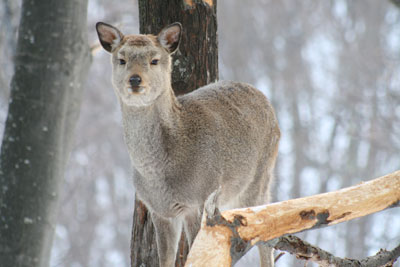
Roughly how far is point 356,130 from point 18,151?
39.6 ft

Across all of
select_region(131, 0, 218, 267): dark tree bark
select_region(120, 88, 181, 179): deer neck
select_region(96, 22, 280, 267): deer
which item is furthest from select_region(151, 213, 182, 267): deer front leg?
select_region(131, 0, 218, 267): dark tree bark

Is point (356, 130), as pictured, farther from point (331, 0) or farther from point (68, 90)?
point (68, 90)

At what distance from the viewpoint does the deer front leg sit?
5.63 meters

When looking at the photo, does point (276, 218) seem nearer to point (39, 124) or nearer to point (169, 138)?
point (169, 138)

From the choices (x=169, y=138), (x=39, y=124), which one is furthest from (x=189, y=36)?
(x=39, y=124)

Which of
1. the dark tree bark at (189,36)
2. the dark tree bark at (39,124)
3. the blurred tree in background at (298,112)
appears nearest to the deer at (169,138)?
the dark tree bark at (189,36)

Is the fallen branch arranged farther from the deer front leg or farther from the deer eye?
the deer eye

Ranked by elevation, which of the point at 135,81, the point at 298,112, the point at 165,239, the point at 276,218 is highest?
the point at 135,81

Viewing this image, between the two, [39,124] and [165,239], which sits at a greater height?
[39,124]

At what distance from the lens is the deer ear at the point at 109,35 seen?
5453mm

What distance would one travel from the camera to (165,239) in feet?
18.5

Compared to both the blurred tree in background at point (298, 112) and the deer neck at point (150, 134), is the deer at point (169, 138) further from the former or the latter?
the blurred tree in background at point (298, 112)

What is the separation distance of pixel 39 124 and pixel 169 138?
5.24 ft

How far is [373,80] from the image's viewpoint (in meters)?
17.7
